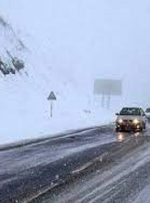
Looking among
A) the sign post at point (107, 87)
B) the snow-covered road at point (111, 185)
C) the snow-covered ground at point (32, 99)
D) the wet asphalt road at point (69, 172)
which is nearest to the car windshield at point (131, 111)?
the snow-covered ground at point (32, 99)

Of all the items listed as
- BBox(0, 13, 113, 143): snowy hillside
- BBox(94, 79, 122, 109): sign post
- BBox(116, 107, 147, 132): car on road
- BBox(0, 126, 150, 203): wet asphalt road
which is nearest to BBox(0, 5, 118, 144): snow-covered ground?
BBox(0, 13, 113, 143): snowy hillside

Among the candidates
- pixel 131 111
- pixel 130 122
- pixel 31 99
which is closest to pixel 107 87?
pixel 31 99

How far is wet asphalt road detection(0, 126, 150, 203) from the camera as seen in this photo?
11.9 metres

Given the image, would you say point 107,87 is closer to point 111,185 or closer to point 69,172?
point 69,172

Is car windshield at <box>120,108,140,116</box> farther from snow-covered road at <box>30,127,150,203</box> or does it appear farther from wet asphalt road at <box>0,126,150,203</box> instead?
snow-covered road at <box>30,127,150,203</box>

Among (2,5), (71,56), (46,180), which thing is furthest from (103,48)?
(46,180)

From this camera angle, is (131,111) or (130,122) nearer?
(130,122)

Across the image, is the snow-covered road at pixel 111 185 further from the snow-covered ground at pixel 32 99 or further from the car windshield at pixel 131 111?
the car windshield at pixel 131 111

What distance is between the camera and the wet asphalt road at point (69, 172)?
1189 centimetres

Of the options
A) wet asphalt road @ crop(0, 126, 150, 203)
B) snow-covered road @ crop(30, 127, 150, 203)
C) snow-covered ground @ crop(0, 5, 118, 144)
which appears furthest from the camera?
snow-covered ground @ crop(0, 5, 118, 144)

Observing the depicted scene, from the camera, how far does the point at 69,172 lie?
50.6 feet

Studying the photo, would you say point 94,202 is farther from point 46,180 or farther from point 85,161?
point 85,161

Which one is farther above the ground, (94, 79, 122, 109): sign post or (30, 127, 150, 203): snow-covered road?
(94, 79, 122, 109): sign post

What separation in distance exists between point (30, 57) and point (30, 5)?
112ft
